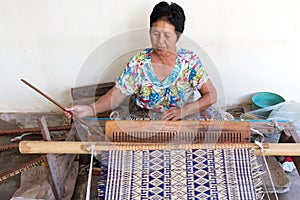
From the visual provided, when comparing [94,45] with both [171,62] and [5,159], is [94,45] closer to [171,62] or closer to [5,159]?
[171,62]

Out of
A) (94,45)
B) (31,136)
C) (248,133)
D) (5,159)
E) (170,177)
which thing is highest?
(94,45)

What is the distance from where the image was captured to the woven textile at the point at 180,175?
1377 millimetres

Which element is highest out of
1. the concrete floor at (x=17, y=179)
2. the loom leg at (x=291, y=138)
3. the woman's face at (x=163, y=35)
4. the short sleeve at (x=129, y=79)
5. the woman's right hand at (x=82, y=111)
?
the woman's face at (x=163, y=35)

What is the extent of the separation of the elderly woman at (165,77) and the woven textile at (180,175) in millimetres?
338

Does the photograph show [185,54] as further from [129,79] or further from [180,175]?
[180,175]

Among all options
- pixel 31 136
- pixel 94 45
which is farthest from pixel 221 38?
pixel 31 136

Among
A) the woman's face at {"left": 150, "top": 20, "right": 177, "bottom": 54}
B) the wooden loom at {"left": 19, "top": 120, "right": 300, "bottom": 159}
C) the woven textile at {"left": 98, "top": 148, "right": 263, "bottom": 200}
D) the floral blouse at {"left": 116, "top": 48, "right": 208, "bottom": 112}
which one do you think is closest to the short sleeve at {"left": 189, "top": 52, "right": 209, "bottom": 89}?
the floral blouse at {"left": 116, "top": 48, "right": 208, "bottom": 112}

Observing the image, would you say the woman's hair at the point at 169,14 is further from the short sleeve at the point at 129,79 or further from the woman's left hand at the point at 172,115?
the woman's left hand at the point at 172,115

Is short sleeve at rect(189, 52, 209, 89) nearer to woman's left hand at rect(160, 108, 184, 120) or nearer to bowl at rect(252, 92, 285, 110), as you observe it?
woman's left hand at rect(160, 108, 184, 120)

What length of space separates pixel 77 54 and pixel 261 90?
137 centimetres

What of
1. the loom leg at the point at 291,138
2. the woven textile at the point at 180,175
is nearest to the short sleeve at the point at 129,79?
the woven textile at the point at 180,175

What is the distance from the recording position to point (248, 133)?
154 centimetres

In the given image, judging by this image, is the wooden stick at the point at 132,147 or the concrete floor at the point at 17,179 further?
the concrete floor at the point at 17,179

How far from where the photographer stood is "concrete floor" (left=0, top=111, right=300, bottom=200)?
6.03ft
